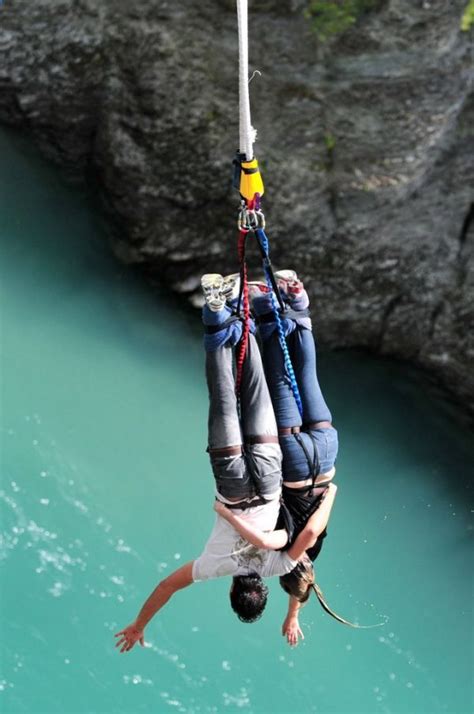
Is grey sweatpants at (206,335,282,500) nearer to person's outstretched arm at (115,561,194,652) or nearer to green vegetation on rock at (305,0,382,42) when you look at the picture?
person's outstretched arm at (115,561,194,652)

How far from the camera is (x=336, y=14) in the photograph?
18.5 ft

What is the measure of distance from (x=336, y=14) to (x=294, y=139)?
0.74m

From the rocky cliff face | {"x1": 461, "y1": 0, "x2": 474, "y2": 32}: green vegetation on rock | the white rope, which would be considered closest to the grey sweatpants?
the white rope

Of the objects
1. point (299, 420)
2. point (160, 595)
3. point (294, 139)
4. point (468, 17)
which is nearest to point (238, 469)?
point (299, 420)

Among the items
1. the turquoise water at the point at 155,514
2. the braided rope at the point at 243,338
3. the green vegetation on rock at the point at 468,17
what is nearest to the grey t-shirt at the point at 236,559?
the braided rope at the point at 243,338

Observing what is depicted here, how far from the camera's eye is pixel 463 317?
598cm

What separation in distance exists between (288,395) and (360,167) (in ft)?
8.94

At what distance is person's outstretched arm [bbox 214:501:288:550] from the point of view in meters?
3.33

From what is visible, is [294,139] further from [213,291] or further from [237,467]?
[237,467]

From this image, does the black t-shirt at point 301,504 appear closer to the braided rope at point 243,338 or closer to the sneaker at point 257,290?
the braided rope at point 243,338

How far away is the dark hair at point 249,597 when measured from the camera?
11.2ft

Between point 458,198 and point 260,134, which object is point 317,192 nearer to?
point 260,134

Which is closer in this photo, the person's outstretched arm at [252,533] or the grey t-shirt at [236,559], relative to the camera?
the person's outstretched arm at [252,533]

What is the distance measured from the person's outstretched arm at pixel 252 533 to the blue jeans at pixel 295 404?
23 centimetres
